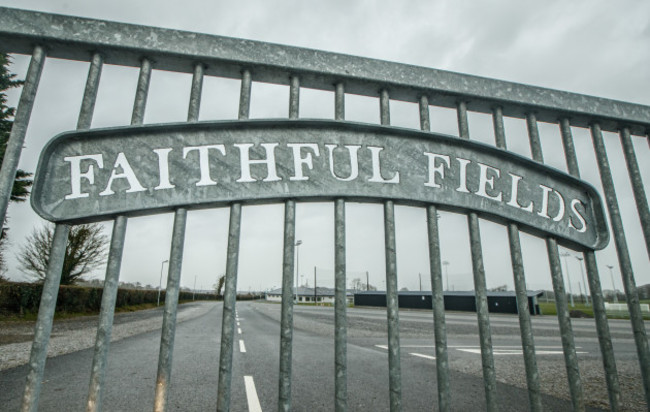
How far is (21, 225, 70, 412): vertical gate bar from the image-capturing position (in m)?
1.32

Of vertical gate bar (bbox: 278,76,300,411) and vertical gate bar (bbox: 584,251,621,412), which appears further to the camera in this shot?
vertical gate bar (bbox: 584,251,621,412)

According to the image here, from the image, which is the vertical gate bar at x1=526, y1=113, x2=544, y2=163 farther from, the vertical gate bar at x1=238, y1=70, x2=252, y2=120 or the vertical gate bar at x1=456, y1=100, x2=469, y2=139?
the vertical gate bar at x1=238, y1=70, x2=252, y2=120

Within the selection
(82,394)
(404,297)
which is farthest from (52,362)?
(404,297)

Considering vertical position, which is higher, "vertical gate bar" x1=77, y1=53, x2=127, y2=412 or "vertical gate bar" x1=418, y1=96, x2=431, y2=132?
"vertical gate bar" x1=418, y1=96, x2=431, y2=132

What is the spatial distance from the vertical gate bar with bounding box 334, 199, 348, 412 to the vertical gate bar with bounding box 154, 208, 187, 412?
0.70 metres

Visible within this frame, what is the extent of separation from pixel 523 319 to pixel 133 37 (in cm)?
244

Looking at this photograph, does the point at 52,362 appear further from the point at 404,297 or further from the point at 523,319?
the point at 404,297

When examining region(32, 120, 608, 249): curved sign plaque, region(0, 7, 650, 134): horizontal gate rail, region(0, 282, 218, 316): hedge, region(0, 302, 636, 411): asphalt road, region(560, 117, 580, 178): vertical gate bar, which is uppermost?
region(0, 7, 650, 134): horizontal gate rail

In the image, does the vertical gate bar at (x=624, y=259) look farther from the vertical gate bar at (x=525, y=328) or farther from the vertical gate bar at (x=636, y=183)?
the vertical gate bar at (x=525, y=328)

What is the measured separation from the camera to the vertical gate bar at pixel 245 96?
1728mm

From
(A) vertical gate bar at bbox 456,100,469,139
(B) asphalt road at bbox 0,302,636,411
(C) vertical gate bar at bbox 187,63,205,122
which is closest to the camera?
(C) vertical gate bar at bbox 187,63,205,122

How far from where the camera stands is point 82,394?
3881 mm

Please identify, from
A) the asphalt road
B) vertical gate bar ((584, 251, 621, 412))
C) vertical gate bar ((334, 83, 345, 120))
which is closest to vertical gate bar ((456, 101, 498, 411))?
vertical gate bar ((584, 251, 621, 412))

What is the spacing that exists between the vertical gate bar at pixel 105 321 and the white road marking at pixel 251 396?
93.4 inches
